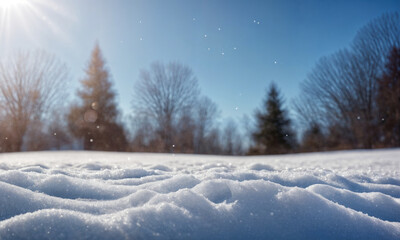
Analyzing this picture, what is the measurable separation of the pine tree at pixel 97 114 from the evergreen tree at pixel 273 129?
9.46m

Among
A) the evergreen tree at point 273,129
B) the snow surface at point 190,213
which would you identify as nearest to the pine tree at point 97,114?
the evergreen tree at point 273,129

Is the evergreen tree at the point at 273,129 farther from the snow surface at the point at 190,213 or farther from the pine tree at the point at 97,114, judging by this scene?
the snow surface at the point at 190,213

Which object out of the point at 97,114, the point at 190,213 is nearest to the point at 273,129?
the point at 97,114

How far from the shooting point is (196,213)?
2.58 ft

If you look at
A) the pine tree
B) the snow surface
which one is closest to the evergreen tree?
the pine tree

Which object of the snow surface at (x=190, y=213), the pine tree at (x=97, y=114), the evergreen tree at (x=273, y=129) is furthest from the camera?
the evergreen tree at (x=273, y=129)

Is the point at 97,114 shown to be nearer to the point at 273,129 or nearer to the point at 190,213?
the point at 273,129

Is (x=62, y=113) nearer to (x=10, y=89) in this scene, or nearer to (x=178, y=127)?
(x=10, y=89)

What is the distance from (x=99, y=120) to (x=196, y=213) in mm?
16215

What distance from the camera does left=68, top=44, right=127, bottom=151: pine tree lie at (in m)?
14.6

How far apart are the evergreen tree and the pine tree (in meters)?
9.46

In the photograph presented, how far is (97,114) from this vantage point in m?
15.6

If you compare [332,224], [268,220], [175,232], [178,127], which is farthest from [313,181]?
[178,127]

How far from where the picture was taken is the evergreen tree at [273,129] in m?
16.2
